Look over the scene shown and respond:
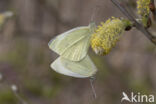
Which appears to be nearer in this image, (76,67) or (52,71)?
(76,67)

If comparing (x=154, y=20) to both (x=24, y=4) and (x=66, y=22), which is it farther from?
(x=24, y=4)

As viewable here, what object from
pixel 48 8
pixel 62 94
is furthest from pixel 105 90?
pixel 48 8

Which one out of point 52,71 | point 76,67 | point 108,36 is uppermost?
point 108,36

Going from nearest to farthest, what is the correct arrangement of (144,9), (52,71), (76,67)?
(144,9) < (76,67) < (52,71)

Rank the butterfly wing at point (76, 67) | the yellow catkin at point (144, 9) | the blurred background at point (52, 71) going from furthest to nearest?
the blurred background at point (52, 71) → the butterfly wing at point (76, 67) → the yellow catkin at point (144, 9)

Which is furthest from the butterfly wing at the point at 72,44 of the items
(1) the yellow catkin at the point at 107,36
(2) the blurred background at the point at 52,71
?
(2) the blurred background at the point at 52,71

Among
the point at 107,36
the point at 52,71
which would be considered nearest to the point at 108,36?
the point at 107,36

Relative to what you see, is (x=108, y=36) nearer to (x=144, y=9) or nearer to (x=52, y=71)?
(x=144, y=9)

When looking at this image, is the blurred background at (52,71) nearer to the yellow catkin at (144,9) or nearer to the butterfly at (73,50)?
the butterfly at (73,50)
